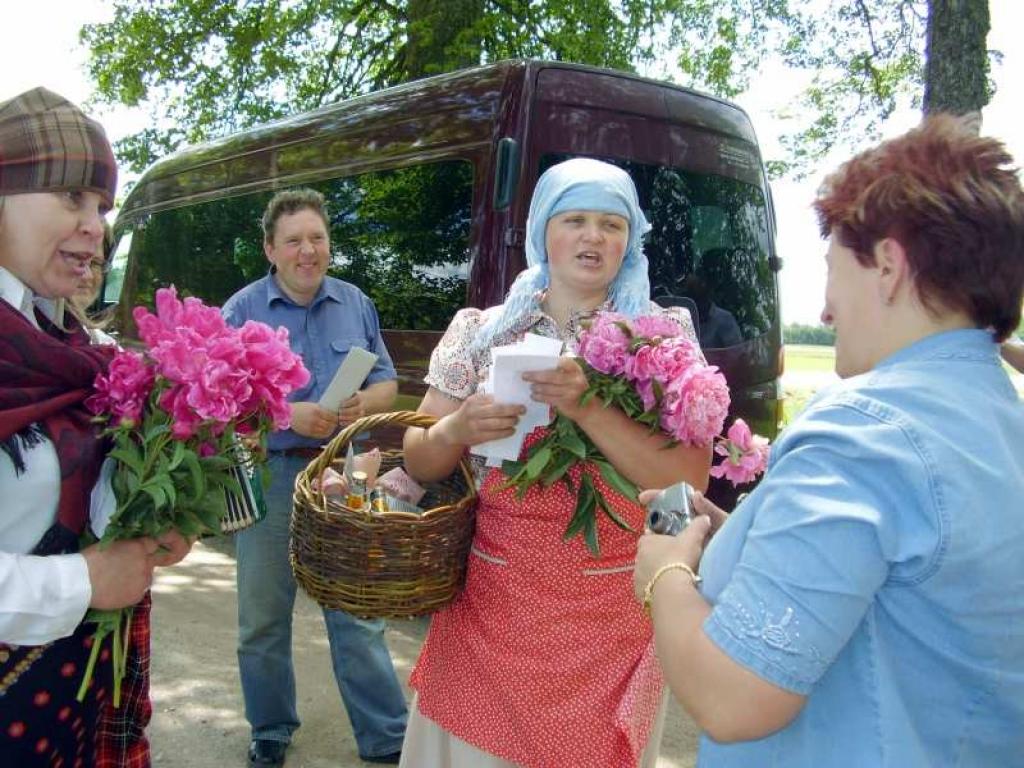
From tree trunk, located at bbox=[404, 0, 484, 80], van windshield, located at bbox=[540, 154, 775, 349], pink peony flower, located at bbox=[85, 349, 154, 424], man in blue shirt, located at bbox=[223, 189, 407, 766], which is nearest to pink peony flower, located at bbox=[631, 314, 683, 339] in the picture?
pink peony flower, located at bbox=[85, 349, 154, 424]

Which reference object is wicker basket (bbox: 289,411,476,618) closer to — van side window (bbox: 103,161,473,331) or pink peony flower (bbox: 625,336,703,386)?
pink peony flower (bbox: 625,336,703,386)

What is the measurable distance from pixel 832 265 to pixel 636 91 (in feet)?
11.5

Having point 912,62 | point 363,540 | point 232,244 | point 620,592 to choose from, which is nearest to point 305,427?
point 363,540

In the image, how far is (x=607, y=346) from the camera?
1879 millimetres

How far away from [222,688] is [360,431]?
2.20m

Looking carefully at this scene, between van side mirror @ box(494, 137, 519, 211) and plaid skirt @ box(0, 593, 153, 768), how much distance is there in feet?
8.99

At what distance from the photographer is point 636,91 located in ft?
14.8

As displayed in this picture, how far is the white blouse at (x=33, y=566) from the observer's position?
1448mm

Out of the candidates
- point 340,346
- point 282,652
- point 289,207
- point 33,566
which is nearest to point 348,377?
point 340,346

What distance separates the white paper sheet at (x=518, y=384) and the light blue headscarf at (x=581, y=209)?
0.96 ft

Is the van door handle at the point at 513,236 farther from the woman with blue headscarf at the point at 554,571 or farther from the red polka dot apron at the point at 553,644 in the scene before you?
the red polka dot apron at the point at 553,644

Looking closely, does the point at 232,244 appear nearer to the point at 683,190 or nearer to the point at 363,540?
the point at 683,190

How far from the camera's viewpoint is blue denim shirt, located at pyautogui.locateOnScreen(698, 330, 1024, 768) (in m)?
1.06

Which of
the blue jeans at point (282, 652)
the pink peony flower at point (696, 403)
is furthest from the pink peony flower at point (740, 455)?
the blue jeans at point (282, 652)
